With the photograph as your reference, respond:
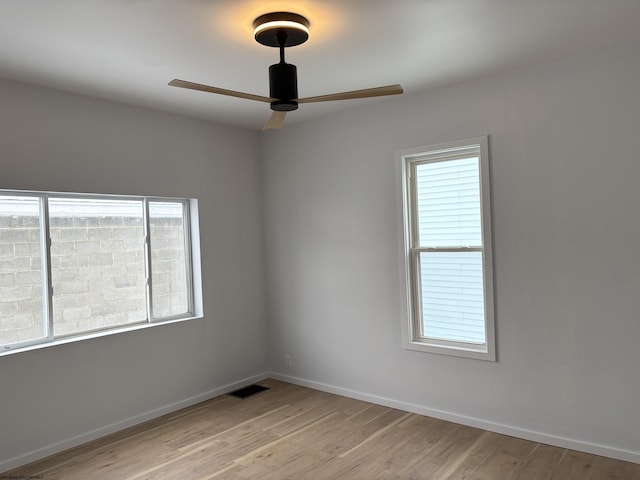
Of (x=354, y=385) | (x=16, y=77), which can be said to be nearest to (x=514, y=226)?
(x=354, y=385)

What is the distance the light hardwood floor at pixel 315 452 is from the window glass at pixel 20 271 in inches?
36.6

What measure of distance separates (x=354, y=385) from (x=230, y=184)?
225 cm

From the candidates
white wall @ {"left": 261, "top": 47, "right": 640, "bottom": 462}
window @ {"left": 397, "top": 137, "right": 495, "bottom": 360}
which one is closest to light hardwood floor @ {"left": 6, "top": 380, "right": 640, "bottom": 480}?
white wall @ {"left": 261, "top": 47, "right": 640, "bottom": 462}

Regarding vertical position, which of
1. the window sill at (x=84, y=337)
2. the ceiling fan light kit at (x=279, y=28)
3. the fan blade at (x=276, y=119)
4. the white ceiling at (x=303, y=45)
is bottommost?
the window sill at (x=84, y=337)

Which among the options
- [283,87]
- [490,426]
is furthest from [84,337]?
[490,426]

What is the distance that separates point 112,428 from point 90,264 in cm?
129

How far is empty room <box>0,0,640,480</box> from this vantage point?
2.82 meters

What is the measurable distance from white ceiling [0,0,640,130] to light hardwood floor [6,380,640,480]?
8.59 feet

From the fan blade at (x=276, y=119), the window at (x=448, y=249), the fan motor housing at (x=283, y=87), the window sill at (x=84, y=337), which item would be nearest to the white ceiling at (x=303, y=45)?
the fan motor housing at (x=283, y=87)

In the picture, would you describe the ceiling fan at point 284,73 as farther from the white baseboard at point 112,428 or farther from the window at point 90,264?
the white baseboard at point 112,428

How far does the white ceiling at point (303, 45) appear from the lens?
93.8 inches

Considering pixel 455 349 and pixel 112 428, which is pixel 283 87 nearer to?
pixel 455 349

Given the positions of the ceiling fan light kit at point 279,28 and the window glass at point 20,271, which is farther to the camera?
the window glass at point 20,271

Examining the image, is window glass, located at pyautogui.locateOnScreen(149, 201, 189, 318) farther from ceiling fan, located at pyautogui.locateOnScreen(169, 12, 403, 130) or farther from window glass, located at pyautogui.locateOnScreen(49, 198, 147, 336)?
ceiling fan, located at pyautogui.locateOnScreen(169, 12, 403, 130)
